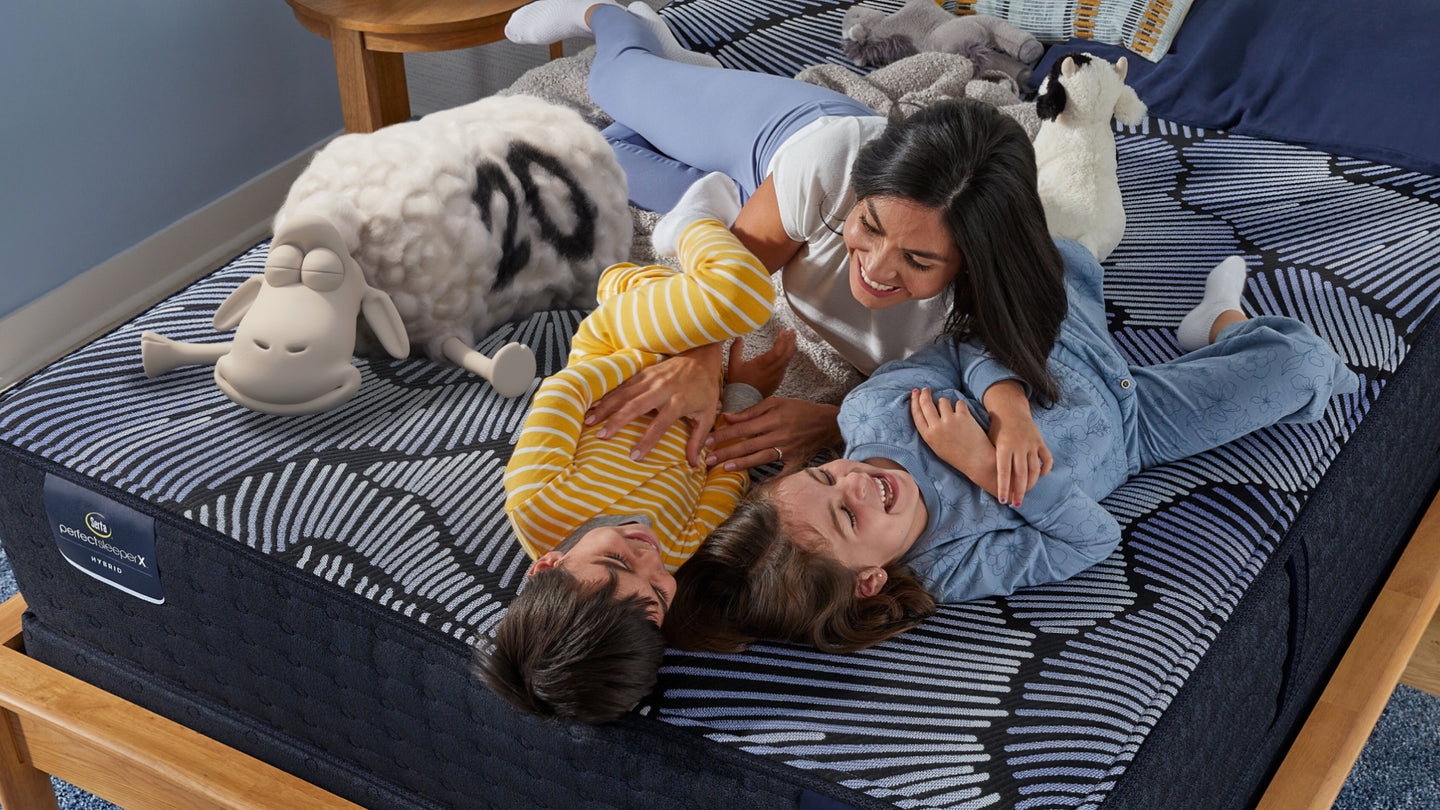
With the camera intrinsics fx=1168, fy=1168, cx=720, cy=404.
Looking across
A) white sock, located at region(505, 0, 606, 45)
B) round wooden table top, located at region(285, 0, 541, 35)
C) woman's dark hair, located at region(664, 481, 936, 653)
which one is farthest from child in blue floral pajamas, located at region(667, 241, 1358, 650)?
round wooden table top, located at region(285, 0, 541, 35)

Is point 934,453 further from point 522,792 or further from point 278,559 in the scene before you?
point 278,559

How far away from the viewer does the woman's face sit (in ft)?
3.68

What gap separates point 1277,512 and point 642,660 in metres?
0.69

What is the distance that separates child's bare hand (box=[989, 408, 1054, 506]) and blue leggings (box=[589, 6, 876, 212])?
22.4 inches

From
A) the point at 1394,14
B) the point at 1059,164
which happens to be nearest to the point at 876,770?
the point at 1059,164

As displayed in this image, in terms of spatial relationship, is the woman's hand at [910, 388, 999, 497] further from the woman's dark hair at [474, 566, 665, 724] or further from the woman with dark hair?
the woman's dark hair at [474, 566, 665, 724]

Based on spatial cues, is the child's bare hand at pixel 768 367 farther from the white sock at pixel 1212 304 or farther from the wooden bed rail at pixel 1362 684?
the wooden bed rail at pixel 1362 684

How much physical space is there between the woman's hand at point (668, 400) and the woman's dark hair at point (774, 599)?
159 millimetres

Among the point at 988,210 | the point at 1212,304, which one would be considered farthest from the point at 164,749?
the point at 1212,304

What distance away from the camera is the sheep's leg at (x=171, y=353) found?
127cm

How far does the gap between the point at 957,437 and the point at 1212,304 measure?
0.50m

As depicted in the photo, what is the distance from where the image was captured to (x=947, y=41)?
199 centimetres

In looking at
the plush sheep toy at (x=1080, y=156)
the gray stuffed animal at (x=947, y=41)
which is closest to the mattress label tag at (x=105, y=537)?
the plush sheep toy at (x=1080, y=156)

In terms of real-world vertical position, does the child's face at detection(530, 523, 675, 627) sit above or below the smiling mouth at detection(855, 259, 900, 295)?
below
